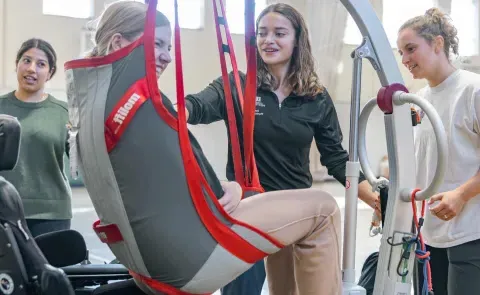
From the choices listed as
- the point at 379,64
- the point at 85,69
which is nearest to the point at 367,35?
the point at 379,64

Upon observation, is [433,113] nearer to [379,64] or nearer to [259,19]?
[379,64]

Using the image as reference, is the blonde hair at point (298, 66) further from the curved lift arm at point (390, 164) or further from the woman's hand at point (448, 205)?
the woman's hand at point (448, 205)

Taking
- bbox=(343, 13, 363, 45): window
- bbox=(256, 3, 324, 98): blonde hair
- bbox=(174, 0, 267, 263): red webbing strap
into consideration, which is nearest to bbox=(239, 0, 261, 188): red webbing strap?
bbox=(174, 0, 267, 263): red webbing strap

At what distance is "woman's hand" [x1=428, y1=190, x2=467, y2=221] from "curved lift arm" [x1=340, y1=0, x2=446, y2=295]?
195mm

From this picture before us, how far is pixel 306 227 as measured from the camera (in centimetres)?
153

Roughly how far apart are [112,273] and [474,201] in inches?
46.7

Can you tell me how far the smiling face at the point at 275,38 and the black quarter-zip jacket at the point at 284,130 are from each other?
11cm

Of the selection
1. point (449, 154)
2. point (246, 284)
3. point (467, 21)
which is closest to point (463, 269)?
point (449, 154)

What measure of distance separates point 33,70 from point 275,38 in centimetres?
121

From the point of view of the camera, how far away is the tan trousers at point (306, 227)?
149cm

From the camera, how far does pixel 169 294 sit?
1.47 metres

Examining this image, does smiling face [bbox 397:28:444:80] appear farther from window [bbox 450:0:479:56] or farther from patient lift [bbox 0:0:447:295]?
window [bbox 450:0:479:56]

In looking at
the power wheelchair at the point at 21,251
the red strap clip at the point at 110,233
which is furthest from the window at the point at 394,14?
the red strap clip at the point at 110,233

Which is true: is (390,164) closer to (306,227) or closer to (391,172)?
(391,172)
